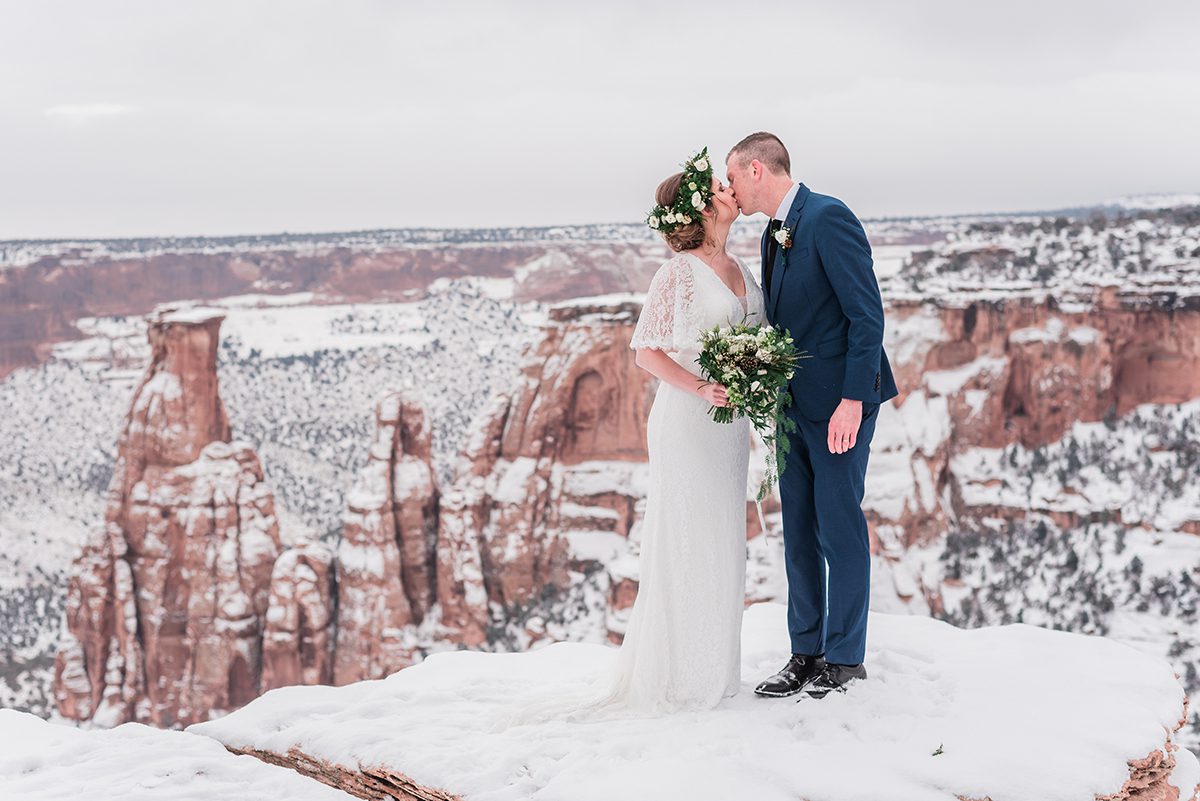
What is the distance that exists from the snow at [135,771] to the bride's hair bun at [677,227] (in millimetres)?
3034

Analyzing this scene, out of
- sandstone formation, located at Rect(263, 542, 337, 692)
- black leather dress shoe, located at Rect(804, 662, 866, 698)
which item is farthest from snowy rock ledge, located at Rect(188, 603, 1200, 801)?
sandstone formation, located at Rect(263, 542, 337, 692)

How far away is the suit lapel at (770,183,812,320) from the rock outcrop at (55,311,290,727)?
27829mm

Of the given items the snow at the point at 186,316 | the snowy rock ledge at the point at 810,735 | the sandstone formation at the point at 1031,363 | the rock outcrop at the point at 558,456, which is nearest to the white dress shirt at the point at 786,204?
the snowy rock ledge at the point at 810,735

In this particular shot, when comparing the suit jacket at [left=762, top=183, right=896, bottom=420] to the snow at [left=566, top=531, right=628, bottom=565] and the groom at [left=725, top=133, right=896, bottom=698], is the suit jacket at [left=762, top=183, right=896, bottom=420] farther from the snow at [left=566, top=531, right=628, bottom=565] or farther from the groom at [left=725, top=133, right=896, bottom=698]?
the snow at [left=566, top=531, right=628, bottom=565]

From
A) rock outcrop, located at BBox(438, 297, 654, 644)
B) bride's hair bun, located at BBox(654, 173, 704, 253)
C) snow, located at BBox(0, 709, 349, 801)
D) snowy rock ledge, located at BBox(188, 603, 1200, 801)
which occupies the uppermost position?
bride's hair bun, located at BBox(654, 173, 704, 253)

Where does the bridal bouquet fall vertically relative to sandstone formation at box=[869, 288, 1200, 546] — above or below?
above

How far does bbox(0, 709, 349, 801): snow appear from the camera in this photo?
4316 mm

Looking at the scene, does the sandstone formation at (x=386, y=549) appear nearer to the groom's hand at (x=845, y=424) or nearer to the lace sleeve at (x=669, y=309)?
the lace sleeve at (x=669, y=309)

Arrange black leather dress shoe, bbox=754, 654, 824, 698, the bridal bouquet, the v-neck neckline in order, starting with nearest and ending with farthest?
the bridal bouquet, the v-neck neckline, black leather dress shoe, bbox=754, 654, 824, 698

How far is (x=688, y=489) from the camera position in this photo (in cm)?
450

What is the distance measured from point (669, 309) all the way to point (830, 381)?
0.79 metres

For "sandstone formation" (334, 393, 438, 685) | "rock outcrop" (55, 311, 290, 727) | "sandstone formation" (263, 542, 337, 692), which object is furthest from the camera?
"rock outcrop" (55, 311, 290, 727)

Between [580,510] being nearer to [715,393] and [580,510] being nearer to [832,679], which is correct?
[832,679]

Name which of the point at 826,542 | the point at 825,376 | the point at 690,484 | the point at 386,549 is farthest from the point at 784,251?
the point at 386,549
